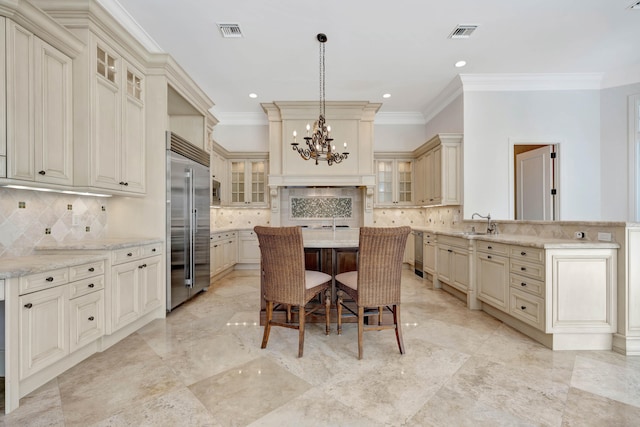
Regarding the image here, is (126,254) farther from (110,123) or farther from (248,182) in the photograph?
(248,182)

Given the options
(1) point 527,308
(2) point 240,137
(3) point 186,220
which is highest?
(2) point 240,137

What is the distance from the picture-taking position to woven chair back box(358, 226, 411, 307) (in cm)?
212

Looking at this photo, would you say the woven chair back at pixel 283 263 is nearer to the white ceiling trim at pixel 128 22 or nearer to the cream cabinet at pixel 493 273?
the cream cabinet at pixel 493 273

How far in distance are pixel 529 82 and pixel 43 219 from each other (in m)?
6.48

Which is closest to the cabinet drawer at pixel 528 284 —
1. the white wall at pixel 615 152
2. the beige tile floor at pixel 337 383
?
the beige tile floor at pixel 337 383

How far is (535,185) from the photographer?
453 cm

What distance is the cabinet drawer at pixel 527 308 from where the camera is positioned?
242cm

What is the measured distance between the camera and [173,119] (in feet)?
14.2

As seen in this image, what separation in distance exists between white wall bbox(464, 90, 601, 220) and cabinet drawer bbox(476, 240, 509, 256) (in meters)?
1.25

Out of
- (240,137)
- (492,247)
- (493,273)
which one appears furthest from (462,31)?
(240,137)

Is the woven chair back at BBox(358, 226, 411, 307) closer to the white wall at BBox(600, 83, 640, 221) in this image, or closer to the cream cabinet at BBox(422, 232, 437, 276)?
the cream cabinet at BBox(422, 232, 437, 276)

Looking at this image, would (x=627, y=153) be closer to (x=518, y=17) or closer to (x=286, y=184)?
(x=518, y=17)

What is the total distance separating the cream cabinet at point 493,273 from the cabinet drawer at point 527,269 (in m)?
0.09

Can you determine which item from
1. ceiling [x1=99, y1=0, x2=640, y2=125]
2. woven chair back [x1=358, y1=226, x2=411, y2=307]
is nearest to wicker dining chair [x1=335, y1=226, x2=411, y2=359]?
woven chair back [x1=358, y1=226, x2=411, y2=307]
